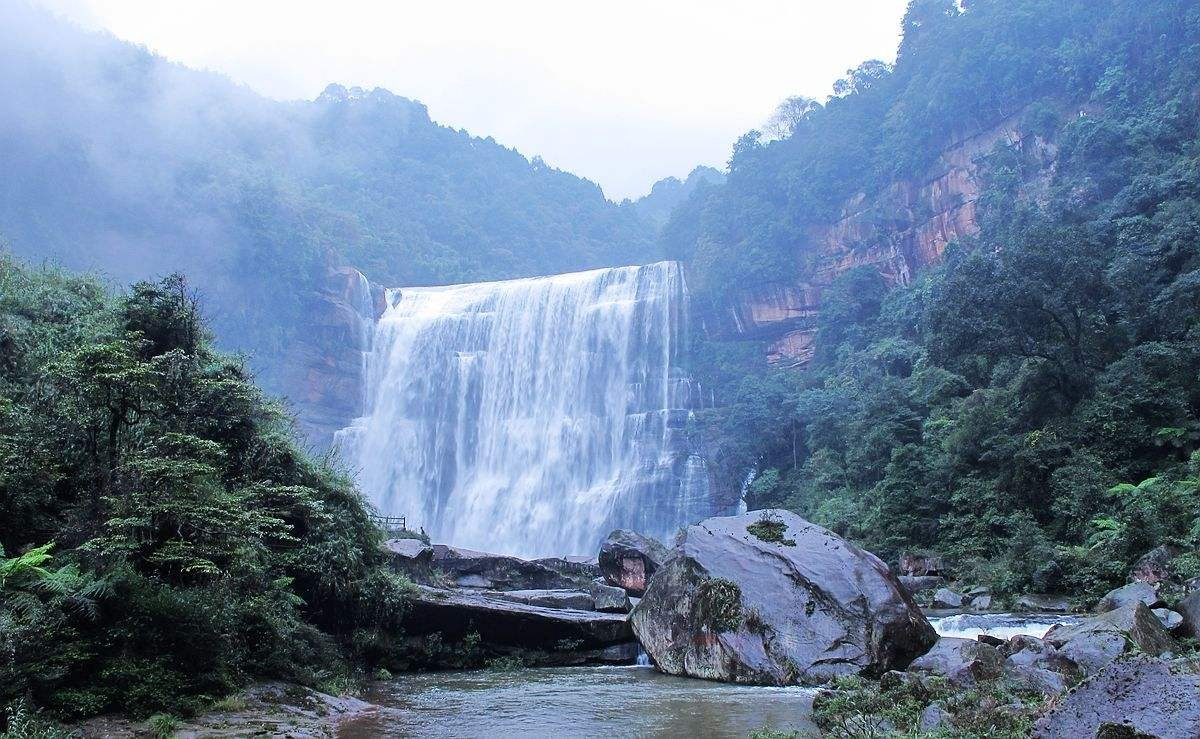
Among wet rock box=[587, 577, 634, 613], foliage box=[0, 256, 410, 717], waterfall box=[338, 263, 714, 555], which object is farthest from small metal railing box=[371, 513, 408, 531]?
waterfall box=[338, 263, 714, 555]

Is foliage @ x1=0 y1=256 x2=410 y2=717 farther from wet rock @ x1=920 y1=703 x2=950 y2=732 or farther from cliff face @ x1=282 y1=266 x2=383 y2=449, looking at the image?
cliff face @ x1=282 y1=266 x2=383 y2=449

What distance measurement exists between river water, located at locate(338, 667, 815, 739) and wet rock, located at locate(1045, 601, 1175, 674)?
2.35m

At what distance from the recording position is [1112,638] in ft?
22.8

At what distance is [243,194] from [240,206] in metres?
0.92

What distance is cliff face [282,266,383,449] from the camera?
145ft

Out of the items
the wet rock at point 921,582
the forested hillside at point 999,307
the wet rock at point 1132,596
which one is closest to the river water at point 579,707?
the wet rock at point 1132,596

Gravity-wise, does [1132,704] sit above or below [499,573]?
above

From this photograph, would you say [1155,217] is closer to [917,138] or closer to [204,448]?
[917,138]

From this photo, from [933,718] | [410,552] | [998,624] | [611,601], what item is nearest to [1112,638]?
[933,718]

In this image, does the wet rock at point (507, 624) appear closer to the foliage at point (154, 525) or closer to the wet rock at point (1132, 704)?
the foliage at point (154, 525)

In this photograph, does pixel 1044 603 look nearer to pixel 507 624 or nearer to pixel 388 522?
pixel 507 624

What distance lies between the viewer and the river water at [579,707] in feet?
21.0

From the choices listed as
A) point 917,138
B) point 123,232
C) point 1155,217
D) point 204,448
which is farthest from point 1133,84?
point 123,232

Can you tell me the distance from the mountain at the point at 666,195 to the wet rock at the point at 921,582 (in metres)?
66.1
